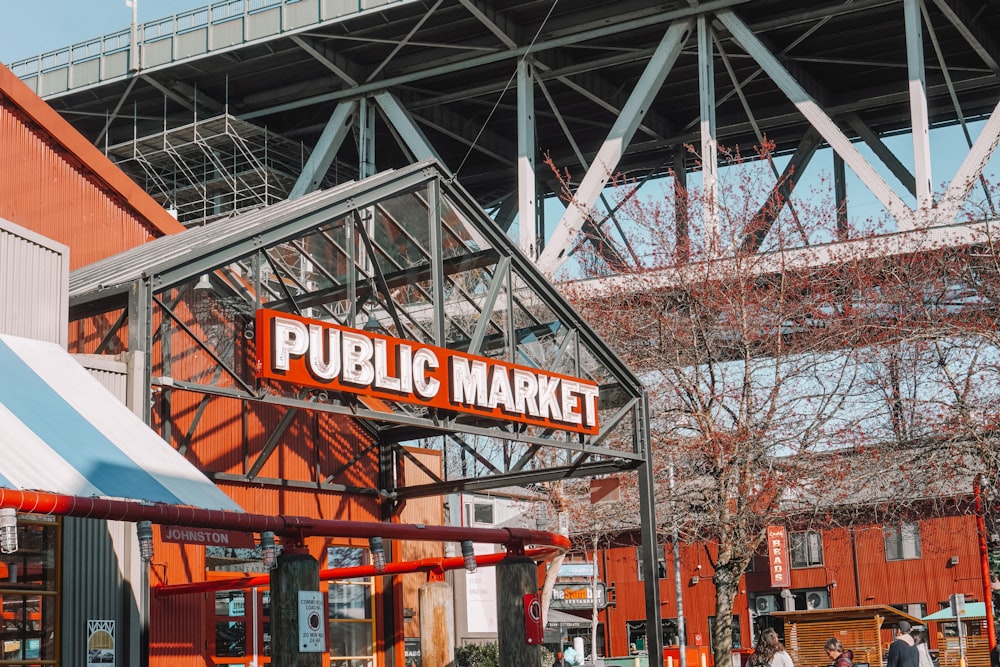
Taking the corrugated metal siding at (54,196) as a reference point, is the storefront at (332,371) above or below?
below

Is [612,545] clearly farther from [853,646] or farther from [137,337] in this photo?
→ [137,337]

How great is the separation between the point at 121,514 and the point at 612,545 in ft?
158

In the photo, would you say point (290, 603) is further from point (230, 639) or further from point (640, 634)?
point (640, 634)

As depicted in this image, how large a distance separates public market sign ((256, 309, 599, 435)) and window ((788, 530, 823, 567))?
37623 mm

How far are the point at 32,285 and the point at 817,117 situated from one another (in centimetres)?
3355

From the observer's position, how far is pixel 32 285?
46.9 feet

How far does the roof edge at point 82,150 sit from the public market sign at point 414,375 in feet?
21.2

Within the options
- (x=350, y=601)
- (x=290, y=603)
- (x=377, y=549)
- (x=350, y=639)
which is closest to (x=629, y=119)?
(x=350, y=601)

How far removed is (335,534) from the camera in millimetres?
13336

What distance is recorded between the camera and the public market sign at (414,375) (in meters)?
15.6

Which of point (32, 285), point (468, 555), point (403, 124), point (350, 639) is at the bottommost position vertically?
point (350, 639)

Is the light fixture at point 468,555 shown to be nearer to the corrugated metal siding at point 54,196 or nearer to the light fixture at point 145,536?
the light fixture at point 145,536

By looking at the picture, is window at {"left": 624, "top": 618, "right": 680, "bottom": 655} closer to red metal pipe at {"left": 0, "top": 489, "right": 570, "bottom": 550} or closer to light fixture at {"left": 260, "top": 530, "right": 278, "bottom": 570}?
red metal pipe at {"left": 0, "top": 489, "right": 570, "bottom": 550}

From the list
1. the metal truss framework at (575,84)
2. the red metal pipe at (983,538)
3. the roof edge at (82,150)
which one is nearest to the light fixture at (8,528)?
the roof edge at (82,150)
